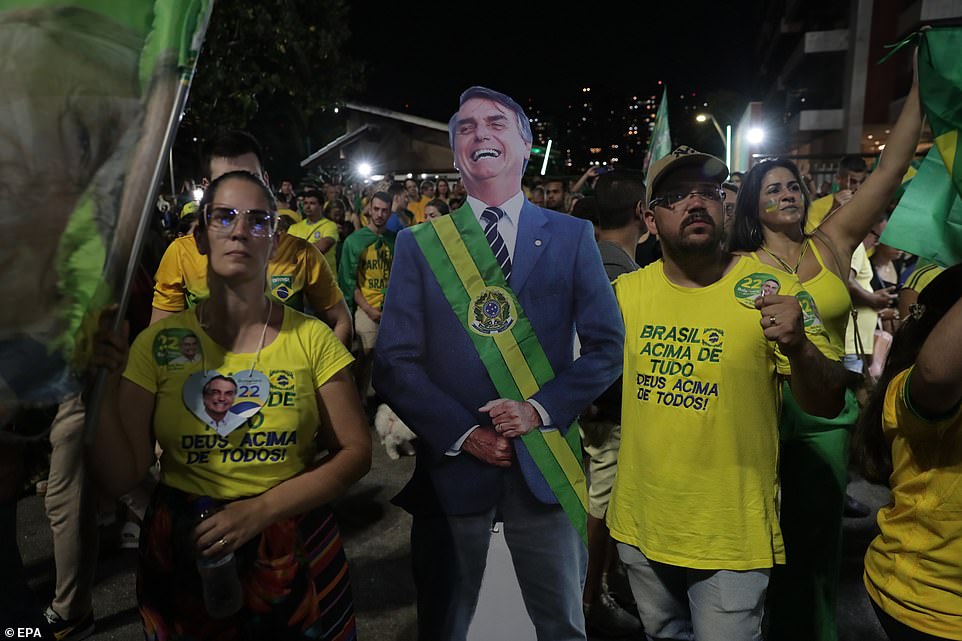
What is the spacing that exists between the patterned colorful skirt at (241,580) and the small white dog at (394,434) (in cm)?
76

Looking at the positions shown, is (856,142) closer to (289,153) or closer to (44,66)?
(289,153)

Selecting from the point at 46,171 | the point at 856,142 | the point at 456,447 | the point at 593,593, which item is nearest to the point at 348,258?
the point at 593,593

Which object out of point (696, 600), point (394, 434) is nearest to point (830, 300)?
point (696, 600)

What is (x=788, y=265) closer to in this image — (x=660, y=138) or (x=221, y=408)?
(x=221, y=408)

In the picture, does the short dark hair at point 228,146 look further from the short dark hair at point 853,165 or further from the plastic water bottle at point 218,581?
the short dark hair at point 853,165

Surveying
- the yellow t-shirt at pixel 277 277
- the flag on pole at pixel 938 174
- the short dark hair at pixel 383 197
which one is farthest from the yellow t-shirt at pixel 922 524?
the short dark hair at pixel 383 197

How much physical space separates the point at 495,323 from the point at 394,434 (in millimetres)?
763

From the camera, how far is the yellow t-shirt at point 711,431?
8.21 feet

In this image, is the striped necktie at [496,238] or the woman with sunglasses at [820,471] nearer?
the striped necktie at [496,238]

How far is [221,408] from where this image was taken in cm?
219

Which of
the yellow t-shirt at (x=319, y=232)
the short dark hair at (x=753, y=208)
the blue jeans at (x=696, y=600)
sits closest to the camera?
the blue jeans at (x=696, y=600)

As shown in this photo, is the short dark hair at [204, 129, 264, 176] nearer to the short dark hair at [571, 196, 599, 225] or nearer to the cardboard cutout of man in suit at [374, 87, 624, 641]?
the cardboard cutout of man in suit at [374, 87, 624, 641]

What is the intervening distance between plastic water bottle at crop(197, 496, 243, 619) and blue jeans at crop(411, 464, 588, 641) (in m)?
0.79

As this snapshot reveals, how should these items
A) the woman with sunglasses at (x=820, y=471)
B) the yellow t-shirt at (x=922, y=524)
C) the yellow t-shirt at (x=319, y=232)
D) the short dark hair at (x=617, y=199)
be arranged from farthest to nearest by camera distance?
1. the yellow t-shirt at (x=319, y=232)
2. the short dark hair at (x=617, y=199)
3. the woman with sunglasses at (x=820, y=471)
4. the yellow t-shirt at (x=922, y=524)
